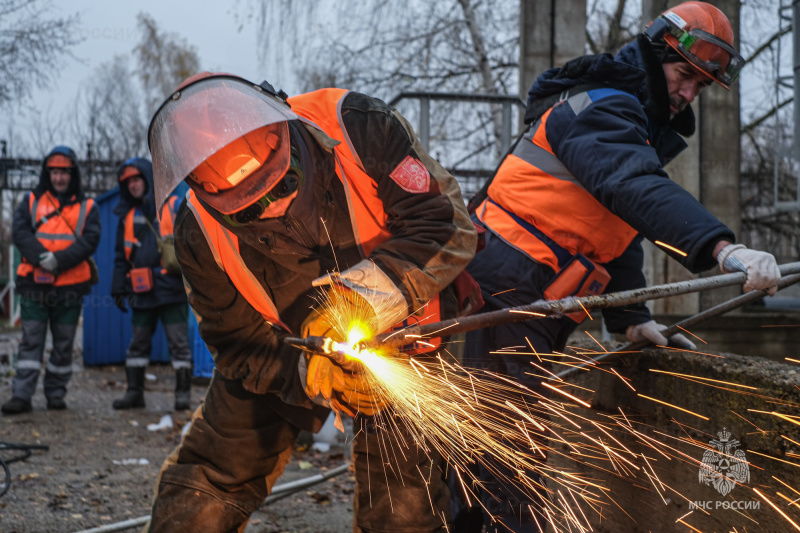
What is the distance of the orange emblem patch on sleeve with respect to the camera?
215cm

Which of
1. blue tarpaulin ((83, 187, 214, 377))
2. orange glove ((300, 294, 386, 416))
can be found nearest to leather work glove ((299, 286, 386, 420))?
orange glove ((300, 294, 386, 416))

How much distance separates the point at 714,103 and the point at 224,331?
702 centimetres

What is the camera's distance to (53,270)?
6.21m

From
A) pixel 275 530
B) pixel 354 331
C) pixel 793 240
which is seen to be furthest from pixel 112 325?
pixel 793 240

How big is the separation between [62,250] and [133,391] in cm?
142

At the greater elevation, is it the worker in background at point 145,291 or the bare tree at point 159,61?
the bare tree at point 159,61

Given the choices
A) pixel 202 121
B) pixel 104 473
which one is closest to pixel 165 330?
pixel 104 473

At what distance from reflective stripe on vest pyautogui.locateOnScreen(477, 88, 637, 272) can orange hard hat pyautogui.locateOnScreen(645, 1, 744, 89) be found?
1.39ft

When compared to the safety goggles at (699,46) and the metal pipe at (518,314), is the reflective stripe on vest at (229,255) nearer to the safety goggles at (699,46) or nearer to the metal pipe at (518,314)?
the metal pipe at (518,314)

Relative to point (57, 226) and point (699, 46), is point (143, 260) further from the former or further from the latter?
point (699, 46)

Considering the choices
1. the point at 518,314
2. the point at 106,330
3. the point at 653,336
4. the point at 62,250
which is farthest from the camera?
the point at 106,330

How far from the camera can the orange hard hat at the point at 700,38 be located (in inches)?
107

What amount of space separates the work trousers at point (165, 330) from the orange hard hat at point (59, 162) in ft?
4.79

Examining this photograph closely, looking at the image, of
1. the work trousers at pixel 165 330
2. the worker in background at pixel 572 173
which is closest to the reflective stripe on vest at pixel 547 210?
the worker in background at pixel 572 173
